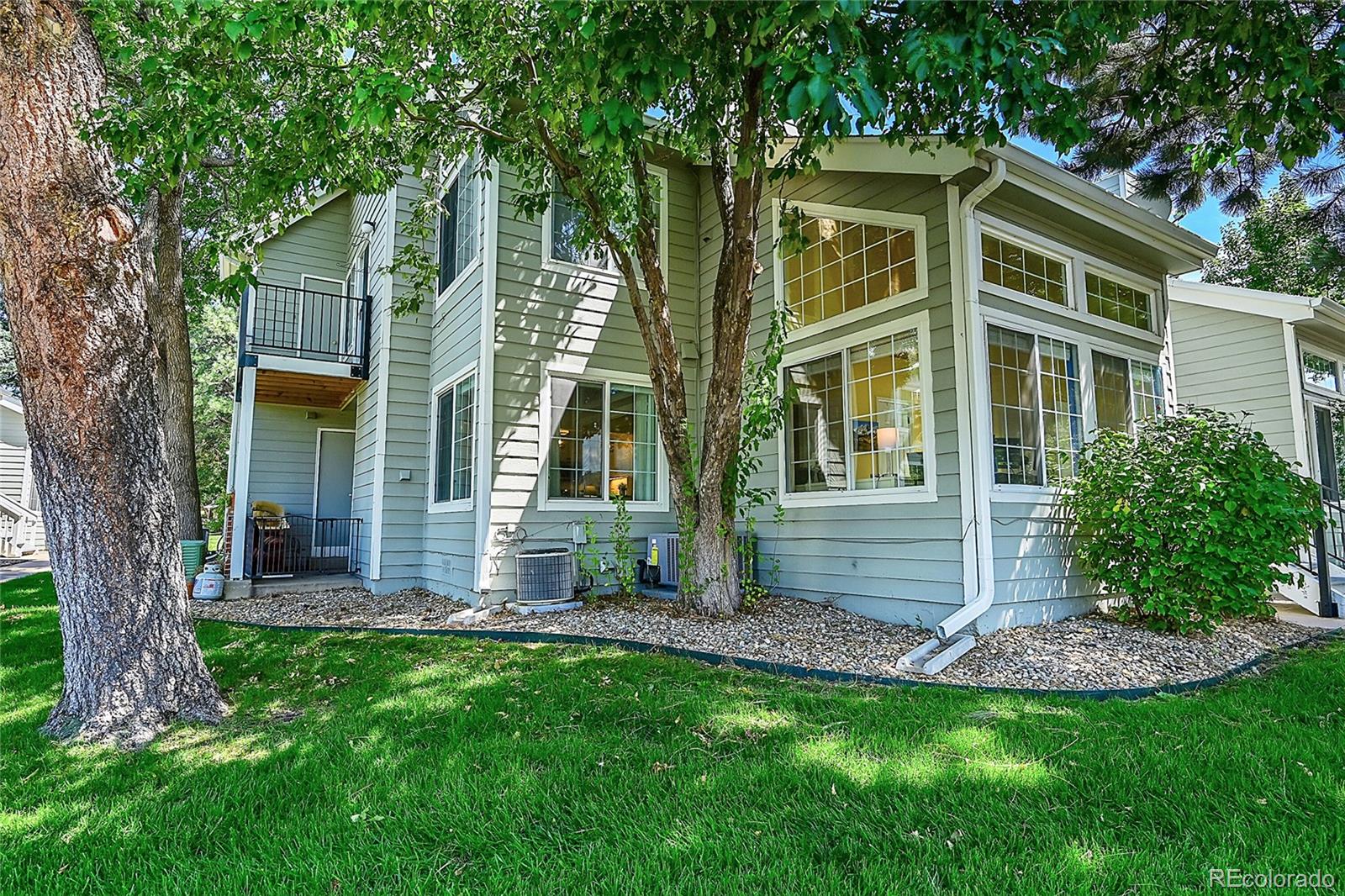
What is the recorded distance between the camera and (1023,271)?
19.8 feet

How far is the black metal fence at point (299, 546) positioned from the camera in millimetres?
8453

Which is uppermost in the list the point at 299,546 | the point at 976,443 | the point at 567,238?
the point at 567,238

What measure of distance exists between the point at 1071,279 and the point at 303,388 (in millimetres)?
9238

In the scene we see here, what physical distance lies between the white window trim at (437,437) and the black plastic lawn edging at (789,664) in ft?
5.45

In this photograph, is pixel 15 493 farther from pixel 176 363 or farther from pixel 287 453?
pixel 176 363

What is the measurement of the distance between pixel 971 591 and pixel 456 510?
4948 mm

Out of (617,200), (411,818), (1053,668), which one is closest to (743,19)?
(617,200)

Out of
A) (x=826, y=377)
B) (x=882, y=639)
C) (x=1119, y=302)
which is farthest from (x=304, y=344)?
(x=1119, y=302)

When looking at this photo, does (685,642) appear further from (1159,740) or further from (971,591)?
(1159,740)

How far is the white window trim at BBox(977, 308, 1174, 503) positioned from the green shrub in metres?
0.49

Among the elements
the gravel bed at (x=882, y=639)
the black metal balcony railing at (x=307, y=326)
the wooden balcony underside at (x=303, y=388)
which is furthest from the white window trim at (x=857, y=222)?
the wooden balcony underside at (x=303, y=388)

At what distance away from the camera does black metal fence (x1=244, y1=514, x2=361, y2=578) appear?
333 inches

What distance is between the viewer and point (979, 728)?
3229 mm

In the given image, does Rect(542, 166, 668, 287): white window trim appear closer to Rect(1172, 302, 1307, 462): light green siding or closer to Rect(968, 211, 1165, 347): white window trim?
Rect(968, 211, 1165, 347): white window trim
